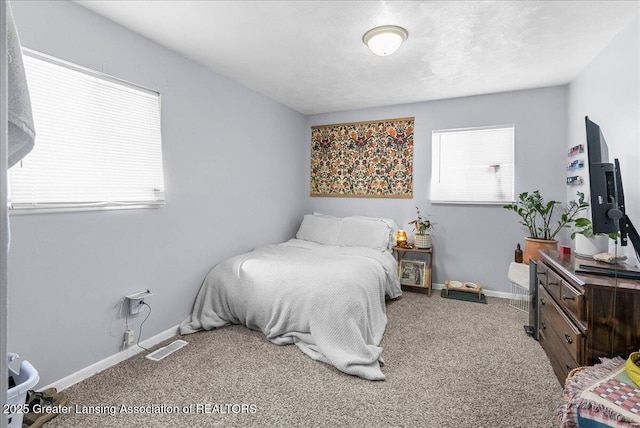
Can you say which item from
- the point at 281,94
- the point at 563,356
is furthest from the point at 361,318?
the point at 281,94

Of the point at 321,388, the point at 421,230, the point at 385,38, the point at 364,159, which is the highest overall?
the point at 385,38

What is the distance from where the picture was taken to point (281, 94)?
372 centimetres

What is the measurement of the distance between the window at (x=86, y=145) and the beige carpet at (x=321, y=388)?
119cm

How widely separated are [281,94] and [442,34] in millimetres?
1987

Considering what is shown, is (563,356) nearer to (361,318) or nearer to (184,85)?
(361,318)

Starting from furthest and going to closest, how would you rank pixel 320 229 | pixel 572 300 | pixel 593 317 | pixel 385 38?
pixel 320 229 < pixel 385 38 < pixel 572 300 < pixel 593 317

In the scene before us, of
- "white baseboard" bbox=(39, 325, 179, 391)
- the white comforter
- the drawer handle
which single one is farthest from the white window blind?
"white baseboard" bbox=(39, 325, 179, 391)

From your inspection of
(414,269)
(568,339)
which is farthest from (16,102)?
(414,269)

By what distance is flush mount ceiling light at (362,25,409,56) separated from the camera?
220cm

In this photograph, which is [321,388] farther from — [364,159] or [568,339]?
[364,159]

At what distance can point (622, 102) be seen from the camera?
A: 86.3 inches

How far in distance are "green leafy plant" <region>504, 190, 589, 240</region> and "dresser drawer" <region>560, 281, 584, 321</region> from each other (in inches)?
64.4

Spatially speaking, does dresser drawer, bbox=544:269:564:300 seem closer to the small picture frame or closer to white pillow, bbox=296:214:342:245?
the small picture frame

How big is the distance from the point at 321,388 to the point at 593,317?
1538mm
